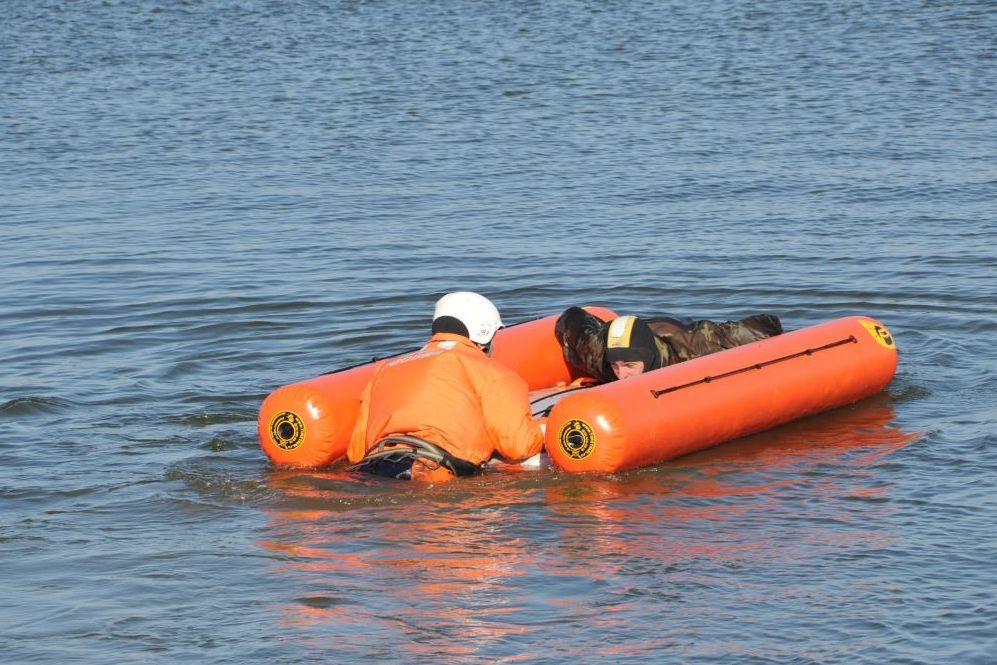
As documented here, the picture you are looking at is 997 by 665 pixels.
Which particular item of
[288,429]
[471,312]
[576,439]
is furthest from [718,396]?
[288,429]

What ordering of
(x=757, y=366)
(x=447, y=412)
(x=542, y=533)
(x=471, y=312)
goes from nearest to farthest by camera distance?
(x=542, y=533) → (x=447, y=412) → (x=471, y=312) → (x=757, y=366)

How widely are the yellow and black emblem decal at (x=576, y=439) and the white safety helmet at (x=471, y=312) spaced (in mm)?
661

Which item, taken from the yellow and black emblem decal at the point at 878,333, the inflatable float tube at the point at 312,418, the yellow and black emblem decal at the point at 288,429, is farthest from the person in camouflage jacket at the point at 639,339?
the yellow and black emblem decal at the point at 288,429

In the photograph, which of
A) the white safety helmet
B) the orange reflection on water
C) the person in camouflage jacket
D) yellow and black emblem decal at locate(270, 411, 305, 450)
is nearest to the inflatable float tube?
yellow and black emblem decal at locate(270, 411, 305, 450)

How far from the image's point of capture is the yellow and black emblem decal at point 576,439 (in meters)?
7.37

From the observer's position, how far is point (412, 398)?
739 centimetres

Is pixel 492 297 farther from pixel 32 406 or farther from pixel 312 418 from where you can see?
pixel 312 418

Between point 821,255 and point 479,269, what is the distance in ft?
8.89

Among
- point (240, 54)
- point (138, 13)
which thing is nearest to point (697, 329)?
point (240, 54)

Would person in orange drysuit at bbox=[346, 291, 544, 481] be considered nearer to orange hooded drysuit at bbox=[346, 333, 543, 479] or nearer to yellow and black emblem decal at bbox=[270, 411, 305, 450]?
orange hooded drysuit at bbox=[346, 333, 543, 479]

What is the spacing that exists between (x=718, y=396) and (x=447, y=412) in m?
1.46

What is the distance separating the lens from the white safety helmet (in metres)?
7.63

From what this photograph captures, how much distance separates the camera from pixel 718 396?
791 centimetres

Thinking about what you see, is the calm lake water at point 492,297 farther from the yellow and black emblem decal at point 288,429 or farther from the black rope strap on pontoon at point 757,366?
the black rope strap on pontoon at point 757,366
